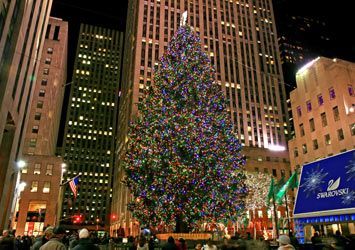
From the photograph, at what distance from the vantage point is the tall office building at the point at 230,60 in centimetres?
9375

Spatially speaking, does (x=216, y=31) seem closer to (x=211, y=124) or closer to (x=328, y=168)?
(x=211, y=124)

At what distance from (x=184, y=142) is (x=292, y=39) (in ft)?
492

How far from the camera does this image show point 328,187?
12.6m

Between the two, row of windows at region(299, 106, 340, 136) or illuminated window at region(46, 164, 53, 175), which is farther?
illuminated window at region(46, 164, 53, 175)

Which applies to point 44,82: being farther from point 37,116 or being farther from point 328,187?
point 328,187

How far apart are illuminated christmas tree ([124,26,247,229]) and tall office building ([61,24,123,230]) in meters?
134

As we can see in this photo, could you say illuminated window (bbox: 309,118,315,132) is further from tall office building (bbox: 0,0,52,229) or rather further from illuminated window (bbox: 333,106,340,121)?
tall office building (bbox: 0,0,52,229)

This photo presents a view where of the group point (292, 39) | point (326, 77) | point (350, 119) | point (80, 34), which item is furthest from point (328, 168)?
point (80, 34)

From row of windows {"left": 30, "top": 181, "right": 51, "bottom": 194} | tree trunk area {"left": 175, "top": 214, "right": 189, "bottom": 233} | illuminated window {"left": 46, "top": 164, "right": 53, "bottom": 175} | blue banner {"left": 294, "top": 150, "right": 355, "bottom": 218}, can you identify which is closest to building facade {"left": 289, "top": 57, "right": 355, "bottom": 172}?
tree trunk area {"left": 175, "top": 214, "right": 189, "bottom": 233}

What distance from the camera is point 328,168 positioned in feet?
43.0

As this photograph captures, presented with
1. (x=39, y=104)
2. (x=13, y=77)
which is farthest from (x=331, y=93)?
(x=39, y=104)

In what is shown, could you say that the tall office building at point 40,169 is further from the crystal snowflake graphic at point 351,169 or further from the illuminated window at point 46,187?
the crystal snowflake graphic at point 351,169

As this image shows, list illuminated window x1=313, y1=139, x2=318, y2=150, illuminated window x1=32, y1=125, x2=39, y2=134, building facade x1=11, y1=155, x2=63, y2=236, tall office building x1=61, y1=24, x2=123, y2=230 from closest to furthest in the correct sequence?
illuminated window x1=313, y1=139, x2=318, y2=150
building facade x1=11, y1=155, x2=63, y2=236
illuminated window x1=32, y1=125, x2=39, y2=134
tall office building x1=61, y1=24, x2=123, y2=230

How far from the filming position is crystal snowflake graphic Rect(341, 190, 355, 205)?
1122 cm
